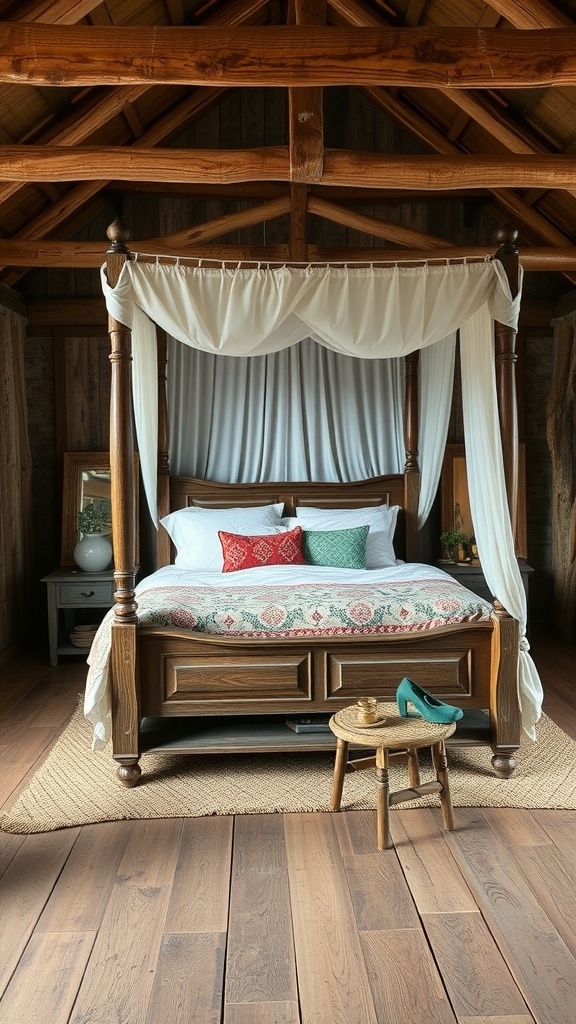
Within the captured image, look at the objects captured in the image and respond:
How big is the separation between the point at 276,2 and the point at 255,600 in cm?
413

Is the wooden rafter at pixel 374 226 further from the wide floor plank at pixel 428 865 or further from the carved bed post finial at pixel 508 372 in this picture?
the wide floor plank at pixel 428 865

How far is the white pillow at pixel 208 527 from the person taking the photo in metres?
5.32

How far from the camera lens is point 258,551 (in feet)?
16.8

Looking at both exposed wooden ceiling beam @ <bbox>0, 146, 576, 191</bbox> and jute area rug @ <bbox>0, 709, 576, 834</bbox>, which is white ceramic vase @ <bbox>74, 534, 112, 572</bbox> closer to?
jute area rug @ <bbox>0, 709, 576, 834</bbox>

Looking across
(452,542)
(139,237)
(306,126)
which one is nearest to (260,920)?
(306,126)

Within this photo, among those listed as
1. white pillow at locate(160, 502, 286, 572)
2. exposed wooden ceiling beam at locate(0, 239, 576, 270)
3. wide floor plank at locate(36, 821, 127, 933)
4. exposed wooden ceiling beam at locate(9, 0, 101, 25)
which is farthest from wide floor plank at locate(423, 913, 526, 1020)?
exposed wooden ceiling beam at locate(9, 0, 101, 25)

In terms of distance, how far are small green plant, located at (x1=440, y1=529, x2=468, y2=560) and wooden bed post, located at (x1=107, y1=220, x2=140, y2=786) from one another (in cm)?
289

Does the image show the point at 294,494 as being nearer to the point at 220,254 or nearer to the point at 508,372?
the point at 220,254

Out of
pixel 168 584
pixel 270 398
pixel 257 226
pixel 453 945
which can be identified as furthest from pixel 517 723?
pixel 257 226

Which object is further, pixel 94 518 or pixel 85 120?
pixel 94 518

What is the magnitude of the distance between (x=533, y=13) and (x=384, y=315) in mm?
1473

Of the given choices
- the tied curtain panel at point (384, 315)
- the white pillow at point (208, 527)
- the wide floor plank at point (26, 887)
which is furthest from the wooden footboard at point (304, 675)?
the white pillow at point (208, 527)

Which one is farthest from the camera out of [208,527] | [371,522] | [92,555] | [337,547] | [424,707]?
[92,555]

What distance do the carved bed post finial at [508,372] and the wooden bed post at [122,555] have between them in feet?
5.40
